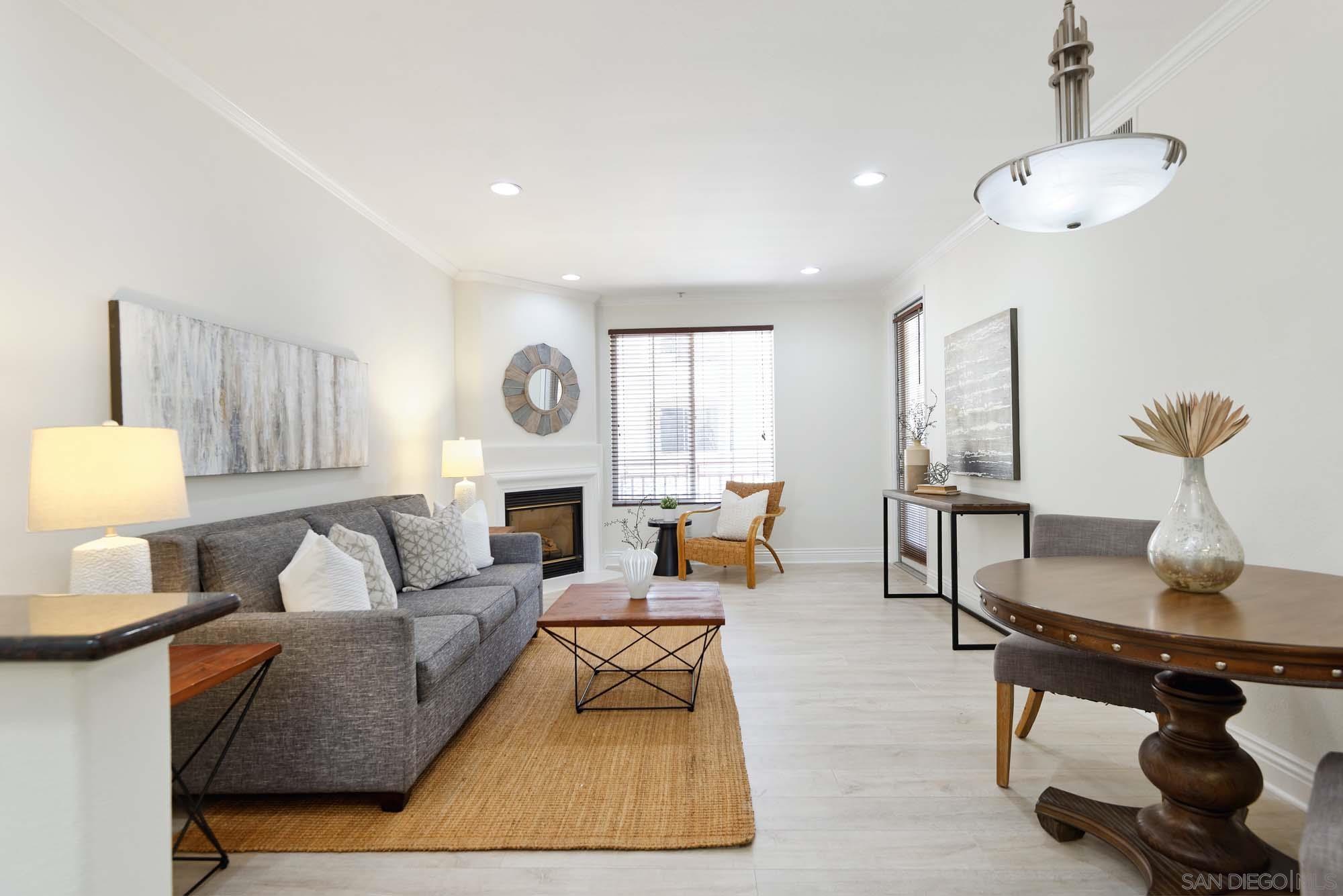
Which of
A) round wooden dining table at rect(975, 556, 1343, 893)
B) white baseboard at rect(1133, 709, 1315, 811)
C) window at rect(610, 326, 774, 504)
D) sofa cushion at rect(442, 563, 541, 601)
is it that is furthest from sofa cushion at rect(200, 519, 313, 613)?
window at rect(610, 326, 774, 504)

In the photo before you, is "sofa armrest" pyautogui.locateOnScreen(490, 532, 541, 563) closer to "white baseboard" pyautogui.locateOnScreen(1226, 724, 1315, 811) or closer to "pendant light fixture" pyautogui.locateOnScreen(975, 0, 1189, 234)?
"pendant light fixture" pyautogui.locateOnScreen(975, 0, 1189, 234)

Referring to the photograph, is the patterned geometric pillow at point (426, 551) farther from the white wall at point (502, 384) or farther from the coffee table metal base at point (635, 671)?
the white wall at point (502, 384)

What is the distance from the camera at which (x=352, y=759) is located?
7.16 feet

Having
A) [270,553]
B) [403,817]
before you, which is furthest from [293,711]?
[270,553]

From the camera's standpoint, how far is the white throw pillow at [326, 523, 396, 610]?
9.37 feet

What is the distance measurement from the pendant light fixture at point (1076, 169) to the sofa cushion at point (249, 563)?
2.57 metres

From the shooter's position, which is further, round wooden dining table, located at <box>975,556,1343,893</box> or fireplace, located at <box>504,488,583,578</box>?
fireplace, located at <box>504,488,583,578</box>

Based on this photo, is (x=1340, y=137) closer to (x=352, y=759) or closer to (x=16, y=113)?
(x=352, y=759)

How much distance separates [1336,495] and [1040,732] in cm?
135

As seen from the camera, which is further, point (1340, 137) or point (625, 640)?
point (625, 640)

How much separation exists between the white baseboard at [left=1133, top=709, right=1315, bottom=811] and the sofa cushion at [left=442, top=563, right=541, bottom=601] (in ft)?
10.2

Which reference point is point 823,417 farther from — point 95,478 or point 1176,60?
point 95,478

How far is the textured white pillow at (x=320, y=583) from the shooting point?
95.8 inches

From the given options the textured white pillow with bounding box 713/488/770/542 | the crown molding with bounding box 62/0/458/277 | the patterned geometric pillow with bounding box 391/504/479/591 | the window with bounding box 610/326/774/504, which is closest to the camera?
the crown molding with bounding box 62/0/458/277
